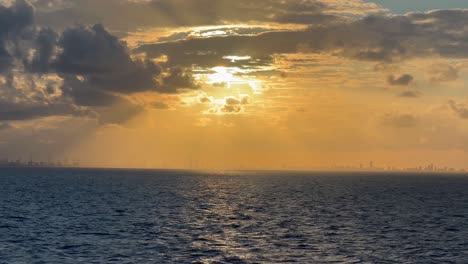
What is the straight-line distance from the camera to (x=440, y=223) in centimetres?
9750

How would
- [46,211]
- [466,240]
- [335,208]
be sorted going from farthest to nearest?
1. [335,208]
2. [46,211]
3. [466,240]

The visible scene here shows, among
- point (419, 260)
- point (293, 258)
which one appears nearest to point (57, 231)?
point (293, 258)

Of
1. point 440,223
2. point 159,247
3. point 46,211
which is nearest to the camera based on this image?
point 159,247

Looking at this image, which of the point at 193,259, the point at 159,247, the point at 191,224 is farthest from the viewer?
the point at 191,224

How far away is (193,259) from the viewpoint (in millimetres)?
59594

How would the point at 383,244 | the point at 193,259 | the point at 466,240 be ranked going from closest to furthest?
the point at 193,259 → the point at 383,244 → the point at 466,240

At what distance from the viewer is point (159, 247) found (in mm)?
66562

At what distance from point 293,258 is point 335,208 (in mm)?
66449

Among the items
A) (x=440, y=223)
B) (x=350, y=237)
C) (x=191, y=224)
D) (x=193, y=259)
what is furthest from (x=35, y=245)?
(x=440, y=223)

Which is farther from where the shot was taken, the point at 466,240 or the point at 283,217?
the point at 283,217

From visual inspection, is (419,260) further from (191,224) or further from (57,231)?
(57,231)

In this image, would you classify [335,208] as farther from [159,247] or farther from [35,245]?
[35,245]

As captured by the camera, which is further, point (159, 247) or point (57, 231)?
point (57, 231)

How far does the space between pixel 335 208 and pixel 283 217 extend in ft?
84.5
